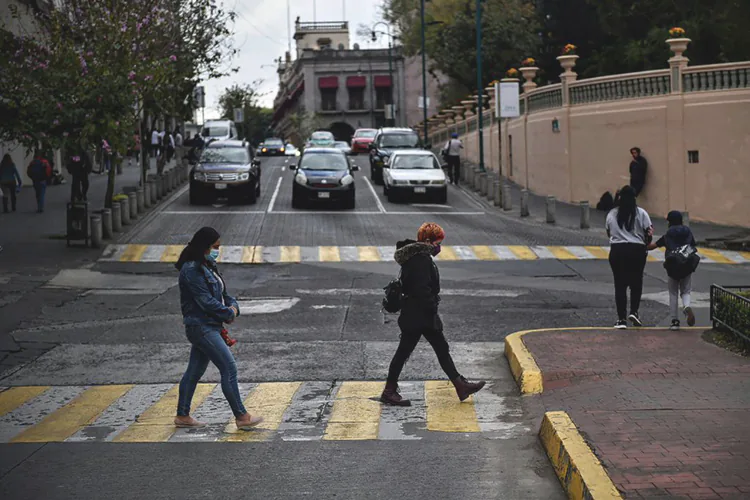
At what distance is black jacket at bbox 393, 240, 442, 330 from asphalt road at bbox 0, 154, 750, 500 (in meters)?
0.91

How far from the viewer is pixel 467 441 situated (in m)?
9.90

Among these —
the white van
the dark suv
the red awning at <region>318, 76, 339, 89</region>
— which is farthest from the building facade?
the dark suv

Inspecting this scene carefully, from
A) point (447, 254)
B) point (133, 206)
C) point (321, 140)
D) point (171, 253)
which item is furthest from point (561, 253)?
point (321, 140)

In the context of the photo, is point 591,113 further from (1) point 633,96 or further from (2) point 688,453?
(2) point 688,453

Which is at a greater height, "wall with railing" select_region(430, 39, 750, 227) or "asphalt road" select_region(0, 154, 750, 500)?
"wall with railing" select_region(430, 39, 750, 227)

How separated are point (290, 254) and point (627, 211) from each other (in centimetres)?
1241

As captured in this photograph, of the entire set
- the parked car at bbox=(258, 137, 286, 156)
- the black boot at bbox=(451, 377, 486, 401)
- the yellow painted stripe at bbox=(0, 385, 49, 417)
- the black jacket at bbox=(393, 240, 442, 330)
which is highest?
the parked car at bbox=(258, 137, 286, 156)

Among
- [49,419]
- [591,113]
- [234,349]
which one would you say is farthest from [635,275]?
[591,113]

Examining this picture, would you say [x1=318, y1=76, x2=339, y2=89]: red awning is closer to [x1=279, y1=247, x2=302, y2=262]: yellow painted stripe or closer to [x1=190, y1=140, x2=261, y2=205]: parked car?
[x1=190, y1=140, x2=261, y2=205]: parked car

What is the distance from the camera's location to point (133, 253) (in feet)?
85.9

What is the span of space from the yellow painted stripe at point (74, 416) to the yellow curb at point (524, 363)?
4313mm

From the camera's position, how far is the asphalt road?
8.70 m

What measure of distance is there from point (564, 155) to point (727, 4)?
7999mm

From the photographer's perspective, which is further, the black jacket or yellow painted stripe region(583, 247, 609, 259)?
yellow painted stripe region(583, 247, 609, 259)
